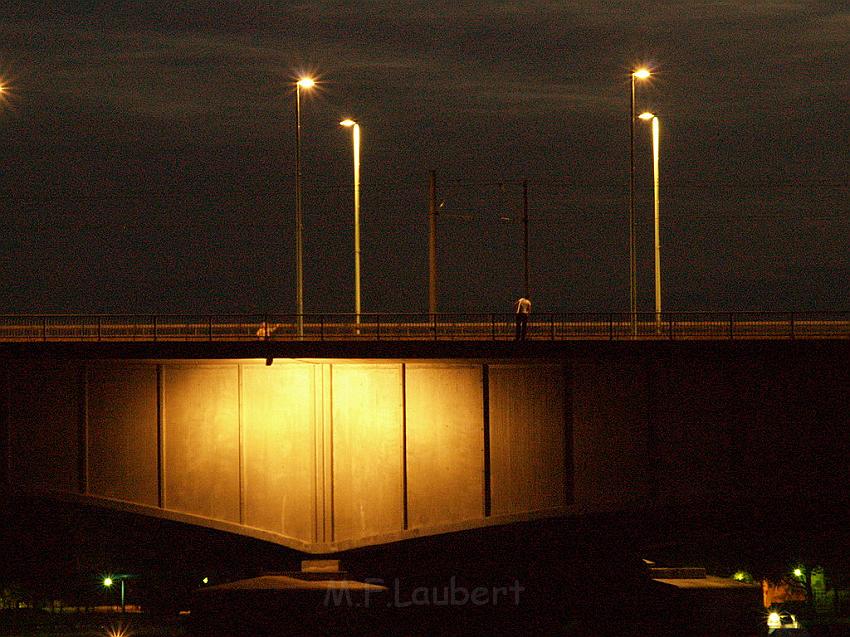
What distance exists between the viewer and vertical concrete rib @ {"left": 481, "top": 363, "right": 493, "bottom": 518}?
34.5 m

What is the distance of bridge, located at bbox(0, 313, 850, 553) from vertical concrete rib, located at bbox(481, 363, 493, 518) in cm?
4

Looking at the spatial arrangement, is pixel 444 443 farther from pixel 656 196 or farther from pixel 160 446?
pixel 656 196

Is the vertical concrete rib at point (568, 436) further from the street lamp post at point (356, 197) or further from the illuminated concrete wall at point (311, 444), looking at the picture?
the street lamp post at point (356, 197)

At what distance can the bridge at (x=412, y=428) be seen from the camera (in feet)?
112

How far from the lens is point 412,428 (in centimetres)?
3491

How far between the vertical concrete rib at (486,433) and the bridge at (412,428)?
0.04m

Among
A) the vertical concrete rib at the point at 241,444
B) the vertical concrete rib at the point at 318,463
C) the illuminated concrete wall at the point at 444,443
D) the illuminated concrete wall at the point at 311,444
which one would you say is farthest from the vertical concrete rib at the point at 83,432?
the illuminated concrete wall at the point at 444,443

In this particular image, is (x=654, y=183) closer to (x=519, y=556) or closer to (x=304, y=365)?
(x=519, y=556)

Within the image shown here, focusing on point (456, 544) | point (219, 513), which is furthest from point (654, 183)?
point (219, 513)

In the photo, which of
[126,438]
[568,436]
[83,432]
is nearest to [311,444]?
[126,438]

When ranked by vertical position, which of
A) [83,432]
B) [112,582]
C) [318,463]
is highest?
[83,432]

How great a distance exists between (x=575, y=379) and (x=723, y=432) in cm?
396

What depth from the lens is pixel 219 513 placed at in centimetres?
3562

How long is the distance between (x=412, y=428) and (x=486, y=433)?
1.94 m
